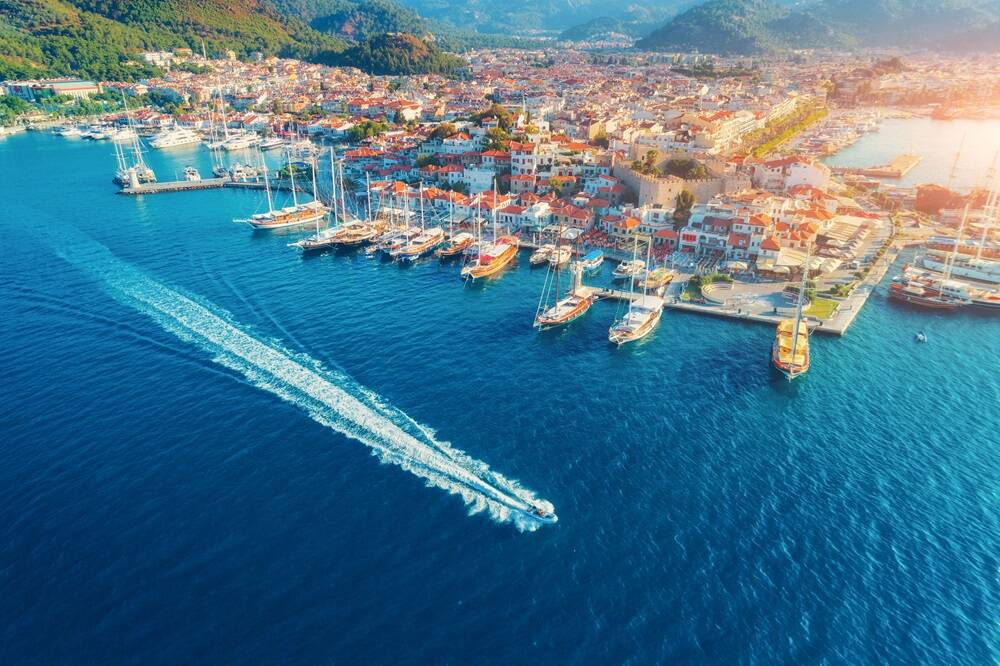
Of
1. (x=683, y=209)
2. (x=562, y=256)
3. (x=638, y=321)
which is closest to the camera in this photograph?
(x=638, y=321)

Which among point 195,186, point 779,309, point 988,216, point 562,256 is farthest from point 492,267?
point 195,186

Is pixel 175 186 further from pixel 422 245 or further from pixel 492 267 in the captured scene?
pixel 492 267

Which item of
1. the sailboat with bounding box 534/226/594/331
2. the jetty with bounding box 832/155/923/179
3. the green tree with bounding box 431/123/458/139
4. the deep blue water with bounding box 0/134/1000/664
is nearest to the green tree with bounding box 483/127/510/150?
the green tree with bounding box 431/123/458/139

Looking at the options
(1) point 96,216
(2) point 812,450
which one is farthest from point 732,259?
(1) point 96,216

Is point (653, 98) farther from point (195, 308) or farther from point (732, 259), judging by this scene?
point (195, 308)

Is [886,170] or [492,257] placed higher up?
[886,170]

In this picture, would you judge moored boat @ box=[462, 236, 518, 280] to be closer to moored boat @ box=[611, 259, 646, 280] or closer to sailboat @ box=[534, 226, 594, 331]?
sailboat @ box=[534, 226, 594, 331]
